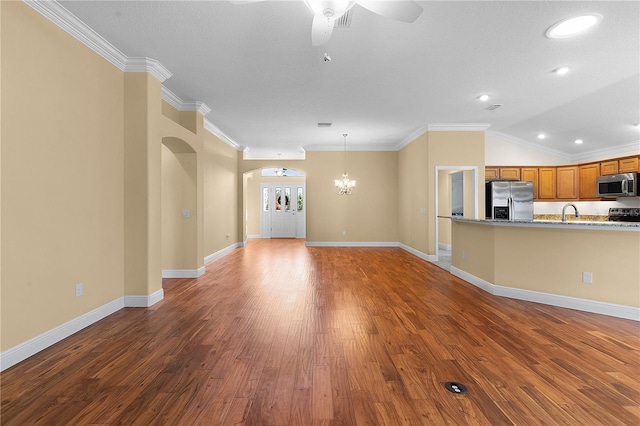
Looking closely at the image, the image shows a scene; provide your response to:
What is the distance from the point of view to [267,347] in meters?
2.55

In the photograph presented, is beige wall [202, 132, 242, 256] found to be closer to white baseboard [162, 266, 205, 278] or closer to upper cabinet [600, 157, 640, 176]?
white baseboard [162, 266, 205, 278]

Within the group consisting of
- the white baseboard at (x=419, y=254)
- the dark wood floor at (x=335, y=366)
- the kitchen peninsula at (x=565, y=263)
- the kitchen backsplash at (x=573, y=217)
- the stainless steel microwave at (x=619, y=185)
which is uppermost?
the stainless steel microwave at (x=619, y=185)

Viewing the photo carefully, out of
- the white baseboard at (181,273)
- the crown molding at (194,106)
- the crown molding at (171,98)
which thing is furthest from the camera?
the white baseboard at (181,273)

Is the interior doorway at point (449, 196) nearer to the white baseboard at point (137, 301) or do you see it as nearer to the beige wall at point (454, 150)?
the beige wall at point (454, 150)

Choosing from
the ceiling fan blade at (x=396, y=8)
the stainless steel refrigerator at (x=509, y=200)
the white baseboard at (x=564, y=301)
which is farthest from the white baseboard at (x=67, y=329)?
the stainless steel refrigerator at (x=509, y=200)

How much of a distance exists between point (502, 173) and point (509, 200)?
2.78 ft

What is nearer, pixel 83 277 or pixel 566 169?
pixel 83 277

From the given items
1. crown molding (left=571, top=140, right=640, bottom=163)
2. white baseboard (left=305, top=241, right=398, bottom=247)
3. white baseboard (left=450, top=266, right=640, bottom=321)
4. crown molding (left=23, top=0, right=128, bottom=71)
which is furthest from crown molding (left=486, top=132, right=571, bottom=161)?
crown molding (left=23, top=0, right=128, bottom=71)

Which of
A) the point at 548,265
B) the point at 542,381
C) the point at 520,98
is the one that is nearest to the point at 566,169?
the point at 520,98

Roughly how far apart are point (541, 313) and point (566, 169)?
5.73 m

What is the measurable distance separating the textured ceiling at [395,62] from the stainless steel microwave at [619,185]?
928 millimetres

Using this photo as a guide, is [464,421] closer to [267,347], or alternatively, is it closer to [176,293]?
[267,347]

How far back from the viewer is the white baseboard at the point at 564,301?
3.21 m

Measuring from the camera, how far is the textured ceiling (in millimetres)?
2715
